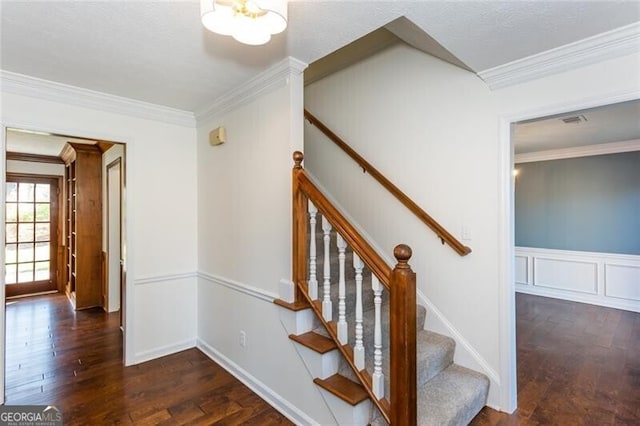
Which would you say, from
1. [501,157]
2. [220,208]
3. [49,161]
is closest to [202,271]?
[220,208]

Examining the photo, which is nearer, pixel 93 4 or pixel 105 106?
pixel 93 4

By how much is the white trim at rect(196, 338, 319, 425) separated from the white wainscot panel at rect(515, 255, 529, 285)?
4.94 meters

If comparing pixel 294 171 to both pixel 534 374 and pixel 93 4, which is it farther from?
pixel 534 374

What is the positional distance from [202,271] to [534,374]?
3.14 m

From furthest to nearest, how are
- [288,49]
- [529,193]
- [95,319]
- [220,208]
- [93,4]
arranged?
1. [529,193]
2. [95,319]
3. [220,208]
4. [288,49]
5. [93,4]

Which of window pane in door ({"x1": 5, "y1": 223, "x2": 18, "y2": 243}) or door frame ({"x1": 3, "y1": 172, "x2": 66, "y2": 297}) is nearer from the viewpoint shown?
window pane in door ({"x1": 5, "y1": 223, "x2": 18, "y2": 243})

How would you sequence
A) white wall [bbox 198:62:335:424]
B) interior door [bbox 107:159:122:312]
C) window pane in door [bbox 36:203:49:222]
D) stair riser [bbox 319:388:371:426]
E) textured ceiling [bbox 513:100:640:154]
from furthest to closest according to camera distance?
1. window pane in door [bbox 36:203:49:222]
2. interior door [bbox 107:159:122:312]
3. textured ceiling [bbox 513:100:640:154]
4. white wall [bbox 198:62:335:424]
5. stair riser [bbox 319:388:371:426]

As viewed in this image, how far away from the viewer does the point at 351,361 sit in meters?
1.84

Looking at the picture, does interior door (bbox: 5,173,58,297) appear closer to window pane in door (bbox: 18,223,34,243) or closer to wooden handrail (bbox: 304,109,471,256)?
window pane in door (bbox: 18,223,34,243)

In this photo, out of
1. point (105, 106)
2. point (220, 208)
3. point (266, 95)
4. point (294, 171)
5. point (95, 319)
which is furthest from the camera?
point (95, 319)

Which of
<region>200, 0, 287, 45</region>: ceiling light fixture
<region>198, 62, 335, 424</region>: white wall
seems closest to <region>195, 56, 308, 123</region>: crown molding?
<region>198, 62, 335, 424</region>: white wall

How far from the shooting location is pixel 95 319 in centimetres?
422

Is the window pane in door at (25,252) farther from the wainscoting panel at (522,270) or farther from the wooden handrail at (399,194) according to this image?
the wainscoting panel at (522,270)

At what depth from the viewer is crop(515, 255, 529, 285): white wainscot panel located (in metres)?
5.52
